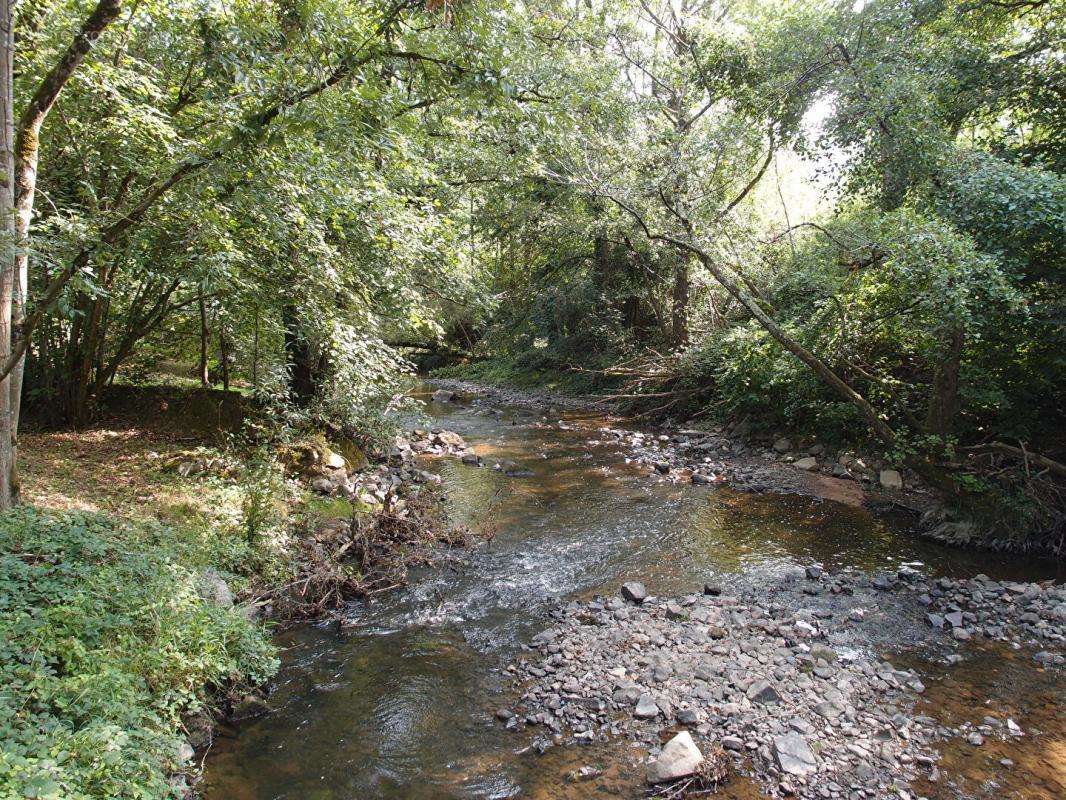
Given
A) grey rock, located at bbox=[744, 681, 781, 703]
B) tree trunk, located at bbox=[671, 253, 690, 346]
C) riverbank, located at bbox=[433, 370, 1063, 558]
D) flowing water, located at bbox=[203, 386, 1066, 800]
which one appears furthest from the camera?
tree trunk, located at bbox=[671, 253, 690, 346]

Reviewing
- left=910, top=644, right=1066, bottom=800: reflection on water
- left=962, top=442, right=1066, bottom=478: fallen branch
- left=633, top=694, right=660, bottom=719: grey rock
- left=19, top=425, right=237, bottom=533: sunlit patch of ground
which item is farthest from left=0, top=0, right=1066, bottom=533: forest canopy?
left=633, top=694, right=660, bottom=719: grey rock

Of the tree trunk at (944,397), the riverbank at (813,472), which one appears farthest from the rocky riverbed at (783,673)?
the tree trunk at (944,397)

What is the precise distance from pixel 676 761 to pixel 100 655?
3979 mm

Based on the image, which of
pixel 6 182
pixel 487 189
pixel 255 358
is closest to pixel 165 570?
pixel 6 182

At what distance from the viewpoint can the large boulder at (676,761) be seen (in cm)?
409

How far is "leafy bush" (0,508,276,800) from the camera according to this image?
3.09 m

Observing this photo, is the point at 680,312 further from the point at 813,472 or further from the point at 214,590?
the point at 214,590

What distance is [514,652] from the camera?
5.79m

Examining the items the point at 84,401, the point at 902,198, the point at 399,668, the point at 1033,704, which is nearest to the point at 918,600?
the point at 1033,704

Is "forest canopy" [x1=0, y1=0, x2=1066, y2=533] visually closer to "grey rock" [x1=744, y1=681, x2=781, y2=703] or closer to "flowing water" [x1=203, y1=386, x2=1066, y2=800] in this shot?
"flowing water" [x1=203, y1=386, x2=1066, y2=800]

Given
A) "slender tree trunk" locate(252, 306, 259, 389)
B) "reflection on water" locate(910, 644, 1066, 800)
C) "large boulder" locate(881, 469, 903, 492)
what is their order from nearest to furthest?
"reflection on water" locate(910, 644, 1066, 800) → "slender tree trunk" locate(252, 306, 259, 389) → "large boulder" locate(881, 469, 903, 492)

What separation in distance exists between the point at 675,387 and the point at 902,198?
820cm

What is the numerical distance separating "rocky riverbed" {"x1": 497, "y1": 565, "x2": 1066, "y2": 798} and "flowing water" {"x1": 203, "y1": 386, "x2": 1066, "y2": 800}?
0.24m

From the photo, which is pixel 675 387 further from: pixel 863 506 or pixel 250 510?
pixel 250 510
